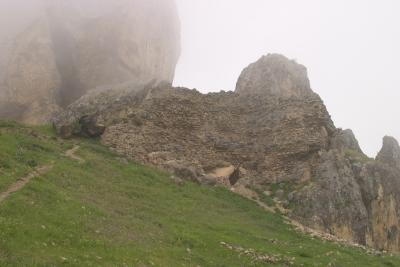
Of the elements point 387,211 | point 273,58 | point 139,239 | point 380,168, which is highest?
point 273,58

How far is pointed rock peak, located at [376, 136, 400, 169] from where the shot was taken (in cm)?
4622

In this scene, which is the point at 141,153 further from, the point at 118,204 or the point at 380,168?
the point at 380,168

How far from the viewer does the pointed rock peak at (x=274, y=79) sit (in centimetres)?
5097

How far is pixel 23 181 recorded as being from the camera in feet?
78.4

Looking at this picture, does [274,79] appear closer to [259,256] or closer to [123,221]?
[259,256]

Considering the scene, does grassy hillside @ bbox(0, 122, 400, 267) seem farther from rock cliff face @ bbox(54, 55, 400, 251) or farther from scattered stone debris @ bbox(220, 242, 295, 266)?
rock cliff face @ bbox(54, 55, 400, 251)

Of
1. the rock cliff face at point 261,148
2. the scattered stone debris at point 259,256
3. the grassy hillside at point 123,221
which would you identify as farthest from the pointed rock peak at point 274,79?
the scattered stone debris at point 259,256

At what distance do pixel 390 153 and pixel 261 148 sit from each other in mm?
12079

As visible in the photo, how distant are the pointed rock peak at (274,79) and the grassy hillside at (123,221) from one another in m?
17.9

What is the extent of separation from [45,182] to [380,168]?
82.1 ft

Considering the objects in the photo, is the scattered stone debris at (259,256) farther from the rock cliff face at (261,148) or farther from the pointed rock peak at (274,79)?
the pointed rock peak at (274,79)

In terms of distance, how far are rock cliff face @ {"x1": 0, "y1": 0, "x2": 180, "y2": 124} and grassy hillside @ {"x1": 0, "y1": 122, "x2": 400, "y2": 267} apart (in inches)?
702

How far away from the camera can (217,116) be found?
141 feet

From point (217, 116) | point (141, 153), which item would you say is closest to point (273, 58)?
point (217, 116)
